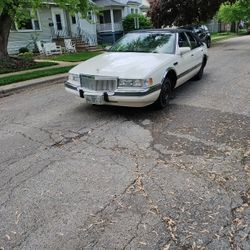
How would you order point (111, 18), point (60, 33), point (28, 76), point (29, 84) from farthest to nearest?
point (111, 18) → point (60, 33) → point (28, 76) → point (29, 84)

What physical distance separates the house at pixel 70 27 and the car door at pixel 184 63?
1054 cm

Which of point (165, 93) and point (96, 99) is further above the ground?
point (96, 99)

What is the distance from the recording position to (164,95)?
650 centimetres

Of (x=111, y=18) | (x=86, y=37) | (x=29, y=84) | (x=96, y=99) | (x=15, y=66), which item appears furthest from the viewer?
(x=111, y=18)

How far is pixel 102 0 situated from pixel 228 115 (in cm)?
2666

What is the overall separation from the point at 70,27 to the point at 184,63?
20.0m

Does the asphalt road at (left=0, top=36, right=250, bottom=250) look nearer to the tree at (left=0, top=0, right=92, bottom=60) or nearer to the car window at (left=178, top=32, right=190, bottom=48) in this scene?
the car window at (left=178, top=32, right=190, bottom=48)

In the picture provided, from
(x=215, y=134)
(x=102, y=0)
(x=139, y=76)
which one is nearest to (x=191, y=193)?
(x=215, y=134)

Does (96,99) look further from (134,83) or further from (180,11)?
(180,11)

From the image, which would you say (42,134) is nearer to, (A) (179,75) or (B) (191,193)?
(B) (191,193)

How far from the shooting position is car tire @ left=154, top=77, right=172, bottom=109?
6.37 metres

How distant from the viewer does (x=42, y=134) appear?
5477 mm

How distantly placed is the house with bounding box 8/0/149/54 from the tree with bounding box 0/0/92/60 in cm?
371

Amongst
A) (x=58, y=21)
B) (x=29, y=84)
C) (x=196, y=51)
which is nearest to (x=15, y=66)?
(x=29, y=84)
